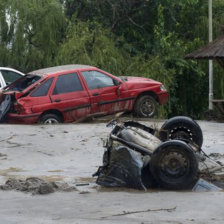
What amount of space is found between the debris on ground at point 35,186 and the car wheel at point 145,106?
367 inches

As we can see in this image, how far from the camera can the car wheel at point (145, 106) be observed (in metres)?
20.6

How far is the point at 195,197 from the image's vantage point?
10188mm

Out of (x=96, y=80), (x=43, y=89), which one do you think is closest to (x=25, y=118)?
(x=43, y=89)

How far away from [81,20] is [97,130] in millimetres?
15959

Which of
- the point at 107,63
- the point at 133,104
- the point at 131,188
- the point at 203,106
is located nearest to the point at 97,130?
the point at 133,104

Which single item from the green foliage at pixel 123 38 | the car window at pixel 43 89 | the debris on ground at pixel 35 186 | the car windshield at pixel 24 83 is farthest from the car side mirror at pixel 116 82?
the debris on ground at pixel 35 186

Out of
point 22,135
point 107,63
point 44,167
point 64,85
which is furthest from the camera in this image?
point 107,63

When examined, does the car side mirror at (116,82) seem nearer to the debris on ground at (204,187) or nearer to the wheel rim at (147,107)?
the wheel rim at (147,107)

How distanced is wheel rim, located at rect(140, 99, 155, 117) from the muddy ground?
4490 millimetres

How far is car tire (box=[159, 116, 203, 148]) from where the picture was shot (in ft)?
43.9

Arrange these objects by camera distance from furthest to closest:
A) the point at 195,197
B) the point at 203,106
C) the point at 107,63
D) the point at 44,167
Answer: the point at 203,106 → the point at 107,63 → the point at 44,167 → the point at 195,197

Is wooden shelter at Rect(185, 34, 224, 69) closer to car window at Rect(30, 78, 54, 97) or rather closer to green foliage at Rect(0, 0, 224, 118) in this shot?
green foliage at Rect(0, 0, 224, 118)

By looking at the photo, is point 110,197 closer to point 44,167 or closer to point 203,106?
point 44,167

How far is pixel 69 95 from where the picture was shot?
65.1 feet
